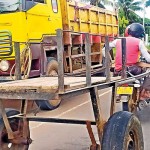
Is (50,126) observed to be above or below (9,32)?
below

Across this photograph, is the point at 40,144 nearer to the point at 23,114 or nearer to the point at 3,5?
the point at 23,114

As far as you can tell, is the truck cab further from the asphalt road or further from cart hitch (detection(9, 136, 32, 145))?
cart hitch (detection(9, 136, 32, 145))

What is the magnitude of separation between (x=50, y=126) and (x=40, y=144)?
1195 mm

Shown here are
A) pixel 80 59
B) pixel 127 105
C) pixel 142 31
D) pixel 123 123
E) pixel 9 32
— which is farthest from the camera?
pixel 80 59

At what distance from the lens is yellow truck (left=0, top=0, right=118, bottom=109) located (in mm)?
7977

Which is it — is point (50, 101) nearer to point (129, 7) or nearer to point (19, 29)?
point (19, 29)

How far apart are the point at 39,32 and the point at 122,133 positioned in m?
5.27

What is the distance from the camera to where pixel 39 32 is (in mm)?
8719

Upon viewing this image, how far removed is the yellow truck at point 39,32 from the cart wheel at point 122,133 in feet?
6.37

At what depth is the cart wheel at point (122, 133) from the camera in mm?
3771

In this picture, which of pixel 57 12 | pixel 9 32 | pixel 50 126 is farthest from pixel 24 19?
pixel 50 126

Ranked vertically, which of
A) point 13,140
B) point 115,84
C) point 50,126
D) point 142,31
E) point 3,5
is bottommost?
point 50,126

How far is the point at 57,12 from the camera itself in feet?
31.7

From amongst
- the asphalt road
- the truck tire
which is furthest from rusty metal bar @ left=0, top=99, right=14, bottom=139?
the truck tire
